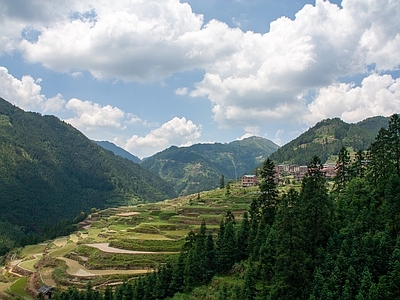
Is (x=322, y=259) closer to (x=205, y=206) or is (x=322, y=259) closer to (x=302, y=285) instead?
(x=302, y=285)

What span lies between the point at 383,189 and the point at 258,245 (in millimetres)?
15710

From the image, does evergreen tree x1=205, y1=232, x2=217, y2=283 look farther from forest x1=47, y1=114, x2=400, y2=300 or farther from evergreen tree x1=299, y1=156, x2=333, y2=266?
evergreen tree x1=299, y1=156, x2=333, y2=266

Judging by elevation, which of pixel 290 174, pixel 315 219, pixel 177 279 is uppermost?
pixel 290 174

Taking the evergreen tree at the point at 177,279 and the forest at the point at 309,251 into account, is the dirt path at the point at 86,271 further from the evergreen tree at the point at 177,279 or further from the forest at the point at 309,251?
the evergreen tree at the point at 177,279

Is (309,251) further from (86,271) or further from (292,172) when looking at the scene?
(292,172)

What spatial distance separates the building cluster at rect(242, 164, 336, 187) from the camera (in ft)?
437

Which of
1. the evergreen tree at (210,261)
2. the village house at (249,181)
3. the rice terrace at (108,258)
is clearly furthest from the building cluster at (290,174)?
the evergreen tree at (210,261)

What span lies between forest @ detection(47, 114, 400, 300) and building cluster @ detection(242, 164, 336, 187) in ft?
273

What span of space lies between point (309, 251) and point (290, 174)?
136 metres

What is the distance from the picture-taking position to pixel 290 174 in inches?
6649

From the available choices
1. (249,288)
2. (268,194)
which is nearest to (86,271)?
(268,194)

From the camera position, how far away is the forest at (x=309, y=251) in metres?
29.7

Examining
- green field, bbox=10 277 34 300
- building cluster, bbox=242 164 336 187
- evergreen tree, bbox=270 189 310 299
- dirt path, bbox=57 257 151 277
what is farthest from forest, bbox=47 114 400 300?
building cluster, bbox=242 164 336 187

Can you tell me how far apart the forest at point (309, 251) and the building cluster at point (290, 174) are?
83.3 metres
